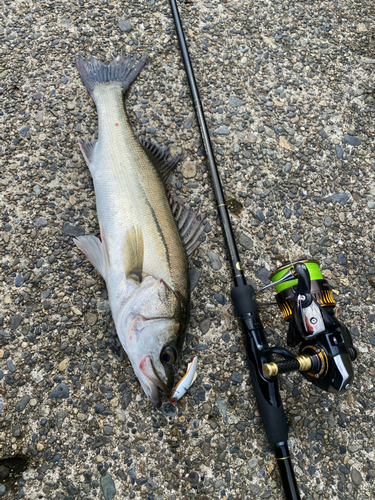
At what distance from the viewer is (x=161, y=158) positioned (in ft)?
8.43

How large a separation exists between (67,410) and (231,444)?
101 cm

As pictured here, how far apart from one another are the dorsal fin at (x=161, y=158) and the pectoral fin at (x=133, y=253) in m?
0.50

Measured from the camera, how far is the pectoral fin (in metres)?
2.16

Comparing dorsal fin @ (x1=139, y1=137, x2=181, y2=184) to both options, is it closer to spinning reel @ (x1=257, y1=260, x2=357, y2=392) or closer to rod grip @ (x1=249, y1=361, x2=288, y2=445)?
spinning reel @ (x1=257, y1=260, x2=357, y2=392)

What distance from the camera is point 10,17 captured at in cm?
303

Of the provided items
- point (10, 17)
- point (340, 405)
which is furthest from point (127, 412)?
point (10, 17)

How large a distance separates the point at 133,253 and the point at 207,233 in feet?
2.18

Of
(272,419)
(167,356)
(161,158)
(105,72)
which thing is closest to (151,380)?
(167,356)

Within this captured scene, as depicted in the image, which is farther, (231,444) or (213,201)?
(213,201)

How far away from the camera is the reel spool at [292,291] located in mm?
2047

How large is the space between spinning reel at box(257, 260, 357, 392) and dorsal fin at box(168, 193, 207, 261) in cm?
59

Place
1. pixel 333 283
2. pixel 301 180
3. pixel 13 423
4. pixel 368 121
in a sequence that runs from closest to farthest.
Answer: pixel 13 423, pixel 333 283, pixel 301 180, pixel 368 121

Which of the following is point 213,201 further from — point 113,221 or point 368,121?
point 368,121

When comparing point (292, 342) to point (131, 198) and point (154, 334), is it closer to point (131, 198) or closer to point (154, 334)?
point (154, 334)
